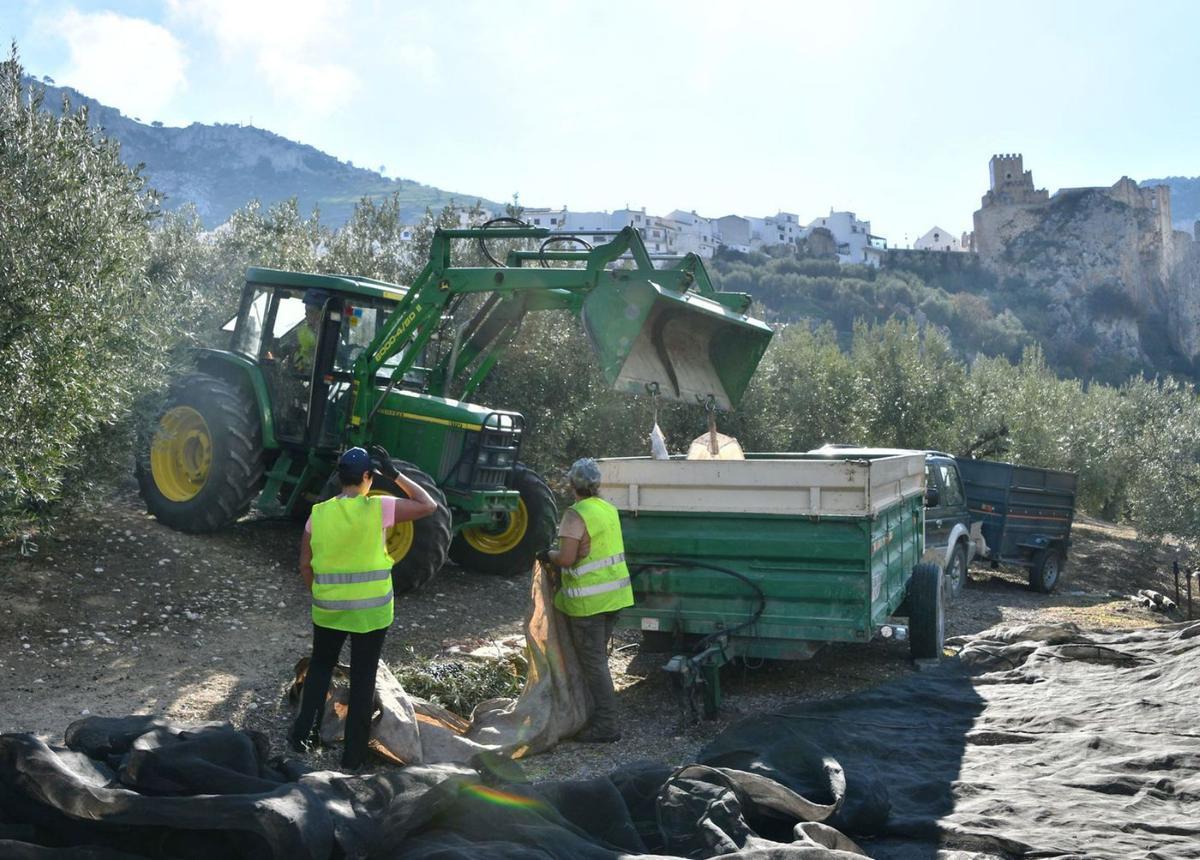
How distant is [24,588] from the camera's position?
8336 mm

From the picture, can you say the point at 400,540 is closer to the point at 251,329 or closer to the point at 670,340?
the point at 670,340

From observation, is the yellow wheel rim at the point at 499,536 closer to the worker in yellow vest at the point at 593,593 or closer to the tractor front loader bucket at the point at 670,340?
the tractor front loader bucket at the point at 670,340

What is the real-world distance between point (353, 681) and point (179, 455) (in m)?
5.83

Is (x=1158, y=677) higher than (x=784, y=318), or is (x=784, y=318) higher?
(x=784, y=318)

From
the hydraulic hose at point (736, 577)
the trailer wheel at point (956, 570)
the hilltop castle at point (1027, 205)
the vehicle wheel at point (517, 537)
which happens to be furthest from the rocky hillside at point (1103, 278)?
the hydraulic hose at point (736, 577)

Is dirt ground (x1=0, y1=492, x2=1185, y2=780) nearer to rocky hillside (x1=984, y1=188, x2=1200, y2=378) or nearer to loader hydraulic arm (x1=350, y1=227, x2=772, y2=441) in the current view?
loader hydraulic arm (x1=350, y1=227, x2=772, y2=441)

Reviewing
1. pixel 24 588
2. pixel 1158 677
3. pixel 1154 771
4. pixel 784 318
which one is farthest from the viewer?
pixel 784 318

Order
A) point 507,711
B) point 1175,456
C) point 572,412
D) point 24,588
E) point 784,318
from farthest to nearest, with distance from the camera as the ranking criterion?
point 784,318 → point 1175,456 → point 572,412 → point 24,588 → point 507,711

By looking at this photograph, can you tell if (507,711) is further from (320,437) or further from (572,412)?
(572,412)

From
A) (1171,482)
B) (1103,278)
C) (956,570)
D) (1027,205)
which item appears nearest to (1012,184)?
(1027,205)

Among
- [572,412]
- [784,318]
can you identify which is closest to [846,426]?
[572,412]

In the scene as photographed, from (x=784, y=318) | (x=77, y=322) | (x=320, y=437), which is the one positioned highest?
(x=784, y=318)

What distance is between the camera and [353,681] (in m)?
5.57

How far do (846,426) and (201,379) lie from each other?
16.1 metres
